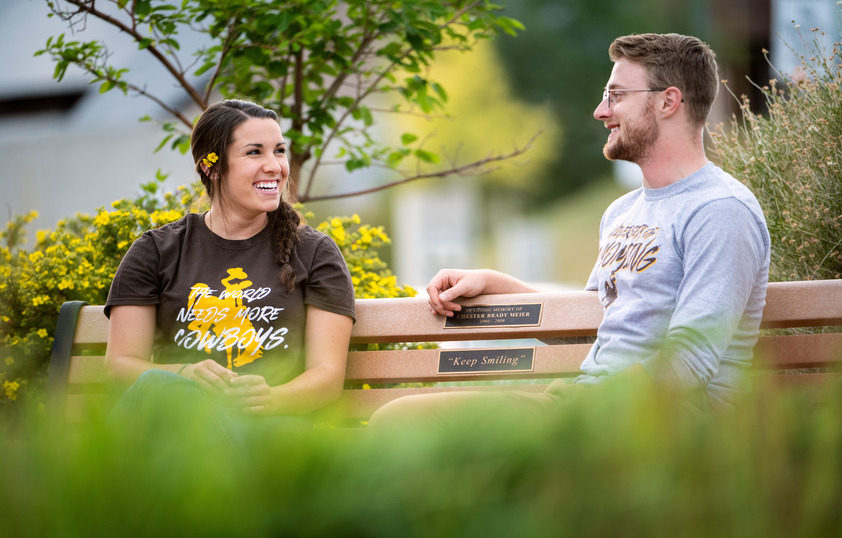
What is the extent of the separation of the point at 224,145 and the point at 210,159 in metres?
0.08

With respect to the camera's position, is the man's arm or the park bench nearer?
the man's arm

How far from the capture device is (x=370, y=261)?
4695 mm

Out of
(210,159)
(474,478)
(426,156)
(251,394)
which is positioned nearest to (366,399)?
(251,394)

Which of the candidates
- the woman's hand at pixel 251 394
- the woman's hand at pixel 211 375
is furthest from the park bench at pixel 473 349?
the woman's hand at pixel 211 375

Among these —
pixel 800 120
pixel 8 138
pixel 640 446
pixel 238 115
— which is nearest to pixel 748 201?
pixel 800 120

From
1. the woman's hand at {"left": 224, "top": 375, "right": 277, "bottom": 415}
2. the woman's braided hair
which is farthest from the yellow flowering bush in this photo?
the woman's hand at {"left": 224, "top": 375, "right": 277, "bottom": 415}

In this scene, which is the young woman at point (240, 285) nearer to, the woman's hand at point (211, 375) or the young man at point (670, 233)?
the woman's hand at point (211, 375)

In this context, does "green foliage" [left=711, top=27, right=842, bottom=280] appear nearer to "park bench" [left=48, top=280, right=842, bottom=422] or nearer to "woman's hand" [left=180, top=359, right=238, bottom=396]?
"park bench" [left=48, top=280, right=842, bottom=422]

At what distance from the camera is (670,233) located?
265cm

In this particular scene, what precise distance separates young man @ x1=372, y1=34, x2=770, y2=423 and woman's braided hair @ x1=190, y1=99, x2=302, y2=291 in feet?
3.19

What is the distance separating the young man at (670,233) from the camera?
2443 mm

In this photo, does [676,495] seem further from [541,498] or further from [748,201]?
[748,201]

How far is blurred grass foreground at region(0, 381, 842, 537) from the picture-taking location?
0.57m

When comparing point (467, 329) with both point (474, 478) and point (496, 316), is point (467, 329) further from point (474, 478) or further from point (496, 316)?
point (474, 478)
